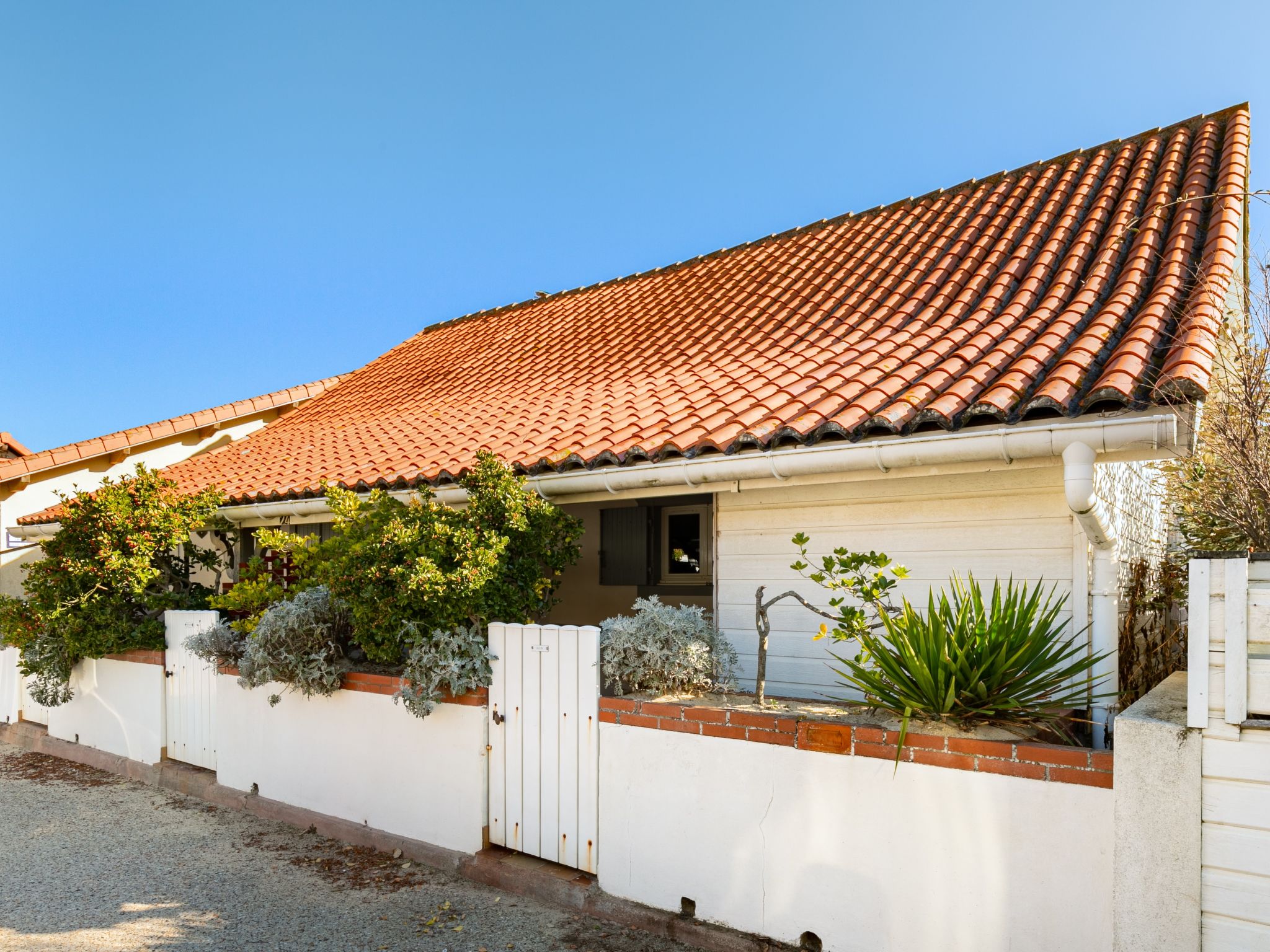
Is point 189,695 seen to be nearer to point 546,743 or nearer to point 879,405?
point 546,743

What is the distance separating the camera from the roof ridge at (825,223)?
8578mm

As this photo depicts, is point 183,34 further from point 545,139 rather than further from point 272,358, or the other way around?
point 272,358

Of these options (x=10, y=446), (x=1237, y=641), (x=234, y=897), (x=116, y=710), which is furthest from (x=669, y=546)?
(x=10, y=446)

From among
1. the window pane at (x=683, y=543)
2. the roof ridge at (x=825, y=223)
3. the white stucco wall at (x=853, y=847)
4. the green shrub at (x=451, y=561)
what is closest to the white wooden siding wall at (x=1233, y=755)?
the white stucco wall at (x=853, y=847)

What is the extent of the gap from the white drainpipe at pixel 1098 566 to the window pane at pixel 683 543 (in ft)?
15.3

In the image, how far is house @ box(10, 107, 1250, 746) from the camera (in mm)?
4797

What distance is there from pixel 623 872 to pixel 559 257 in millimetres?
20349

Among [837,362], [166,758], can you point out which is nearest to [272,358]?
[166,758]

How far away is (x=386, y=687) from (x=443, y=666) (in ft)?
2.90

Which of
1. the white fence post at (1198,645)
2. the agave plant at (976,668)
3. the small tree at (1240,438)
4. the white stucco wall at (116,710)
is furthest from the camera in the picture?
the white stucco wall at (116,710)

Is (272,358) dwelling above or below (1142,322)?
above

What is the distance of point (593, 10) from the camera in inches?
482

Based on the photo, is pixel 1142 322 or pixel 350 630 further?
pixel 350 630

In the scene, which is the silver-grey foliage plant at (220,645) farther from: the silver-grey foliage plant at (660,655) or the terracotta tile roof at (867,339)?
the silver-grey foliage plant at (660,655)
